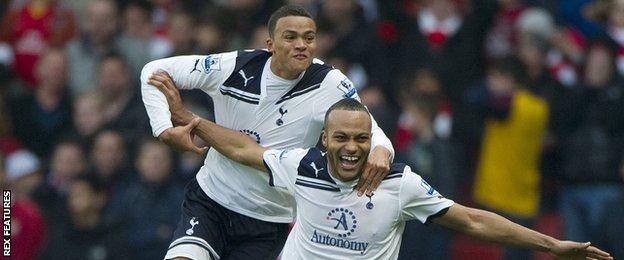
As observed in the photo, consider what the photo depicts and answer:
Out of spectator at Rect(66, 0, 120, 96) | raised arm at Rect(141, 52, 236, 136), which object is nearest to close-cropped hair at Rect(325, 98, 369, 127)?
raised arm at Rect(141, 52, 236, 136)

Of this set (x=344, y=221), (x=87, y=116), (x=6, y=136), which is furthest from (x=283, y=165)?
(x=6, y=136)

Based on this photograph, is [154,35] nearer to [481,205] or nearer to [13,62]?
[13,62]

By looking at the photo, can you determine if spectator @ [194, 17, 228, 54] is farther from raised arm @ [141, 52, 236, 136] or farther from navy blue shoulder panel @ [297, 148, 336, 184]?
navy blue shoulder panel @ [297, 148, 336, 184]

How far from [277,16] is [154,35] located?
19.1 ft

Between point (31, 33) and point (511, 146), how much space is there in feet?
15.8

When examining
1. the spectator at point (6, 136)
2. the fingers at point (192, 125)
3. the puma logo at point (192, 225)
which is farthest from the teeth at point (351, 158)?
the spectator at point (6, 136)

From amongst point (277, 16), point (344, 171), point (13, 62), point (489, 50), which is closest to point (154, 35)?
point (13, 62)

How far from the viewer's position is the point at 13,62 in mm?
15602

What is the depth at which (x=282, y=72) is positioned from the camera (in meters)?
9.91

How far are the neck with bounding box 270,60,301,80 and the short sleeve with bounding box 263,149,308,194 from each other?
55 centimetres

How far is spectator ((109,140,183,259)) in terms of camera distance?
45.1 feet

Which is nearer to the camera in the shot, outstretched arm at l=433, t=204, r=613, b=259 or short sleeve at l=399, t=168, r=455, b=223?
outstretched arm at l=433, t=204, r=613, b=259

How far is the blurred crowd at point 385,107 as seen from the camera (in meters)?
13.8

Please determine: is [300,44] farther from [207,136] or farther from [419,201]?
[419,201]
